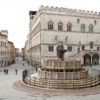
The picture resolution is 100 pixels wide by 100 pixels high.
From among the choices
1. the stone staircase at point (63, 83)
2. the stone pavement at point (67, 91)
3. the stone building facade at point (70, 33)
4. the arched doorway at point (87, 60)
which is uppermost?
the stone building facade at point (70, 33)

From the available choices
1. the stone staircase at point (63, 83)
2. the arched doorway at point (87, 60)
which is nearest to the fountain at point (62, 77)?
the stone staircase at point (63, 83)

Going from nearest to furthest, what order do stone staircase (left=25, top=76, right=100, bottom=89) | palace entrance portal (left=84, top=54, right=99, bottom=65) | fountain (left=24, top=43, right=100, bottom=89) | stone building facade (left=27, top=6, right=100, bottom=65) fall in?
stone staircase (left=25, top=76, right=100, bottom=89)
fountain (left=24, top=43, right=100, bottom=89)
stone building facade (left=27, top=6, right=100, bottom=65)
palace entrance portal (left=84, top=54, right=99, bottom=65)

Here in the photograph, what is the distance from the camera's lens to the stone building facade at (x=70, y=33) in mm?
46469

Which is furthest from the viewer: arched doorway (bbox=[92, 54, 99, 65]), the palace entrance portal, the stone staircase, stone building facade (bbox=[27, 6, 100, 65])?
arched doorway (bbox=[92, 54, 99, 65])

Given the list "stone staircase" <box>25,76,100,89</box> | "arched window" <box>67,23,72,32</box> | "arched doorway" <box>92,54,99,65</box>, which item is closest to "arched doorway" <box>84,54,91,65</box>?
"arched doorway" <box>92,54,99,65</box>

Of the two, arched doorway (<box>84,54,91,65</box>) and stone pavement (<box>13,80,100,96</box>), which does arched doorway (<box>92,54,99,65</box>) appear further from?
stone pavement (<box>13,80,100,96</box>)

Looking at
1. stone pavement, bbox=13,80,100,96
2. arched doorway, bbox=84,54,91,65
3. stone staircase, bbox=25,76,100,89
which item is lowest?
stone pavement, bbox=13,80,100,96

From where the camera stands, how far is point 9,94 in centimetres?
1891

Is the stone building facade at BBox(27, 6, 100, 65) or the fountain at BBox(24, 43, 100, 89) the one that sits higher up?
the stone building facade at BBox(27, 6, 100, 65)

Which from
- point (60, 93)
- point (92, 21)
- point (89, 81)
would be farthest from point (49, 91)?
point (92, 21)

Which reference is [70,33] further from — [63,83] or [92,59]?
[63,83]

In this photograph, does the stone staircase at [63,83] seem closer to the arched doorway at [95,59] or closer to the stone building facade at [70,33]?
the stone building facade at [70,33]

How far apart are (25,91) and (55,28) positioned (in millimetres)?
28714

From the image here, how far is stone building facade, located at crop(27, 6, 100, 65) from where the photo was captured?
1829 inches
